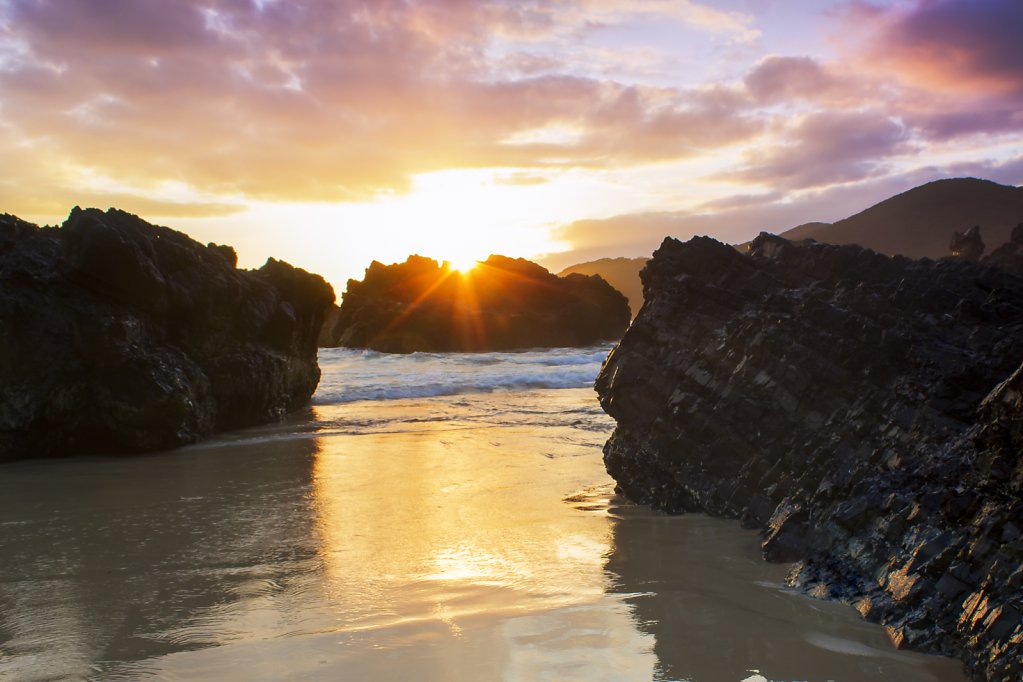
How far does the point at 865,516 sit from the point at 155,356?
30.6 ft

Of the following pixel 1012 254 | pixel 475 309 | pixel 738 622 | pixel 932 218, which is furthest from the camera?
pixel 932 218

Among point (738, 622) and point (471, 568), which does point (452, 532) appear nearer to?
point (471, 568)

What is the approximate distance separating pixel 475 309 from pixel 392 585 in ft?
151

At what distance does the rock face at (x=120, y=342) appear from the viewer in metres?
9.71

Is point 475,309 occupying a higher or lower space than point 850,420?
higher

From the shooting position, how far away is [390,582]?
4.80 m

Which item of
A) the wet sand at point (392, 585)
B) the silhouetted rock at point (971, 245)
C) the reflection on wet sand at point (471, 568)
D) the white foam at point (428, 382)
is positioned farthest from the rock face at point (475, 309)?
the wet sand at point (392, 585)

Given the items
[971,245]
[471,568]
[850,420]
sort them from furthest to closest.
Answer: [971,245] < [850,420] < [471,568]

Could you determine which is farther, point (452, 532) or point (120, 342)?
point (120, 342)

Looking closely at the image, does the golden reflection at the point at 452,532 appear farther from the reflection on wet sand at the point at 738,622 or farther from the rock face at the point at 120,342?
the rock face at the point at 120,342

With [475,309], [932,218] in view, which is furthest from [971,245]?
[932,218]

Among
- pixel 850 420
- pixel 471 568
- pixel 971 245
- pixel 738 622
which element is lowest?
pixel 738 622

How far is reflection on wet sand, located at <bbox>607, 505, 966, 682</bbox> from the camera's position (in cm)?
349

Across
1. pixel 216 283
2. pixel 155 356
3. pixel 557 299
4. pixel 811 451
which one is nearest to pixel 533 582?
pixel 811 451
